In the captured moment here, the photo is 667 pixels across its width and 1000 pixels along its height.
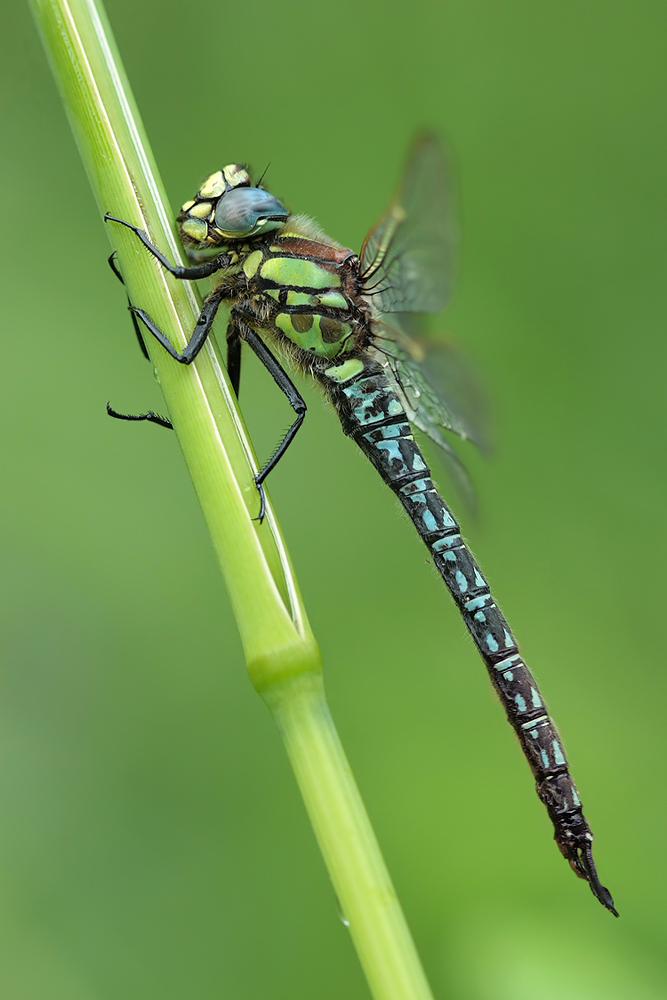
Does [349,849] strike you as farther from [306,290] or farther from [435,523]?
[306,290]

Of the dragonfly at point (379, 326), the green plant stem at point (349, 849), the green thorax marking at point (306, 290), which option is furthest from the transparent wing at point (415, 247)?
the green plant stem at point (349, 849)

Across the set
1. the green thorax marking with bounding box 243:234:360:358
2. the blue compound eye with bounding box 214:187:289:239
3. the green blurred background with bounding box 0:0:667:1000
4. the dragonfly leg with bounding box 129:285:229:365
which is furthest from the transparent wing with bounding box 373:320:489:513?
the dragonfly leg with bounding box 129:285:229:365

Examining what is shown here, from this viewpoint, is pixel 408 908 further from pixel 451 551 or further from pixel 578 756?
pixel 451 551

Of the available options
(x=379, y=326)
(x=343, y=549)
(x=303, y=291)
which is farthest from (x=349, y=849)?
(x=343, y=549)

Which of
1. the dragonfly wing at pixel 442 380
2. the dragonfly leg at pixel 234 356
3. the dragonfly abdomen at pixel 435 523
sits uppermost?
the dragonfly leg at pixel 234 356

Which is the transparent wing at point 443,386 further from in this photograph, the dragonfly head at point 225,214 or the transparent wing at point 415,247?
the dragonfly head at point 225,214

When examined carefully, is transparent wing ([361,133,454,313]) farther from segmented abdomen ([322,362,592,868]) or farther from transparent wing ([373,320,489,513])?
segmented abdomen ([322,362,592,868])

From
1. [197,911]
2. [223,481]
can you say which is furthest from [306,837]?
[223,481]

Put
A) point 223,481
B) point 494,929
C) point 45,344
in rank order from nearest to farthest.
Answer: point 223,481
point 494,929
point 45,344
